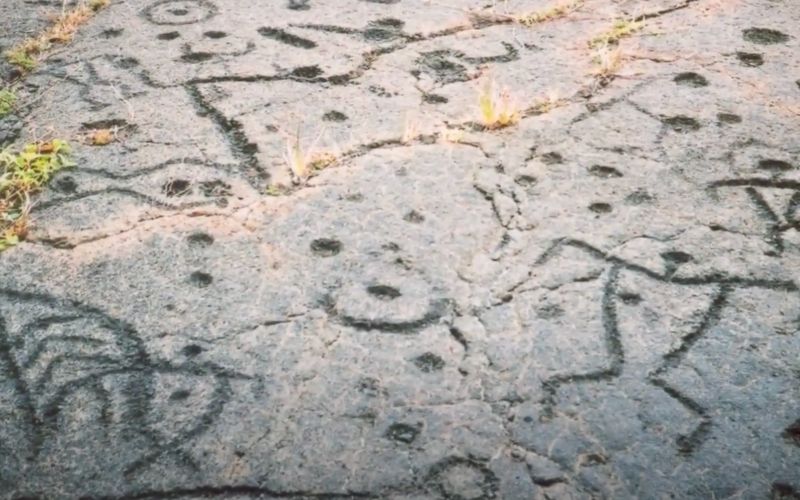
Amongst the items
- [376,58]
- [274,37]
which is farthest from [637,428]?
[274,37]

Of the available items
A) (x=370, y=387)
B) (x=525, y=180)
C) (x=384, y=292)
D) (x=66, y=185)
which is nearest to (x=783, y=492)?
(x=370, y=387)

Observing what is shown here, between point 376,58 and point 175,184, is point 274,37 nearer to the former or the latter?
point 376,58

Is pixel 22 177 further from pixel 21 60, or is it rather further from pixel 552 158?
pixel 552 158

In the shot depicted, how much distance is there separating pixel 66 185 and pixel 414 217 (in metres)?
1.02

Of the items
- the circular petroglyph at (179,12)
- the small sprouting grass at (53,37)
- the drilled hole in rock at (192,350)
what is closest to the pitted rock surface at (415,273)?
the drilled hole in rock at (192,350)

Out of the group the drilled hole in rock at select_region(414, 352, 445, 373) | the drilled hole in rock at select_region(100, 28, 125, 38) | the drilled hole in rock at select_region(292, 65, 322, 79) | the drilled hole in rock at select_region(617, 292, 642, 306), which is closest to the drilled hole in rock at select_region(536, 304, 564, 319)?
the drilled hole in rock at select_region(617, 292, 642, 306)

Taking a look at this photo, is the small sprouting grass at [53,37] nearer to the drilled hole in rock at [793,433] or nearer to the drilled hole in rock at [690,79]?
the drilled hole in rock at [690,79]

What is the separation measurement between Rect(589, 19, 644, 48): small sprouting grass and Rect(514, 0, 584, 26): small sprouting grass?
0.21m

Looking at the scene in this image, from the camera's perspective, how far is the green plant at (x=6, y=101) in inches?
104

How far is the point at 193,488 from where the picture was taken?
155 cm

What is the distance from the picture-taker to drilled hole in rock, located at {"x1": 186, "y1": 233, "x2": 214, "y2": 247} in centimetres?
210

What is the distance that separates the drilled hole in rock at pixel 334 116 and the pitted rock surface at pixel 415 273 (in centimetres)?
1

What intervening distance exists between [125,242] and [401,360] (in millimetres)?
847

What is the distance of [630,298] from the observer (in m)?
1.91
